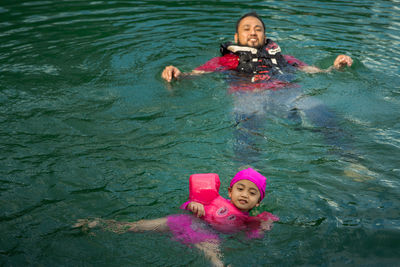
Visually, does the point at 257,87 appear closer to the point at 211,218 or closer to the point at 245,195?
the point at 245,195

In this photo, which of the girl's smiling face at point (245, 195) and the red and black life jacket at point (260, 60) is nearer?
the girl's smiling face at point (245, 195)

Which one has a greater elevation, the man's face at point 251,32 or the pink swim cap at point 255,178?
the man's face at point 251,32

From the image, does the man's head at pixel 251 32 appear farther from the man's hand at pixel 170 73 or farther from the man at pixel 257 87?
the man's hand at pixel 170 73

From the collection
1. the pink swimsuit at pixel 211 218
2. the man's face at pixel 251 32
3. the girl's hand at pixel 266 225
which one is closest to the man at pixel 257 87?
the man's face at pixel 251 32

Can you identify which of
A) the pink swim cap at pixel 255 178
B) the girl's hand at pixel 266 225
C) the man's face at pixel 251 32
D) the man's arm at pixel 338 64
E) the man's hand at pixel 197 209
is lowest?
the girl's hand at pixel 266 225

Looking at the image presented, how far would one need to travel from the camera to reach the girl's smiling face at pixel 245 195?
12.4ft

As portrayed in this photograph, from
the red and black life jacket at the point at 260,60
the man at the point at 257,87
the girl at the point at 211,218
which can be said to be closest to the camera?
the girl at the point at 211,218

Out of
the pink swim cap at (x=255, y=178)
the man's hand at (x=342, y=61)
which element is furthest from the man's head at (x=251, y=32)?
the pink swim cap at (x=255, y=178)

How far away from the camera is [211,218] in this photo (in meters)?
3.76

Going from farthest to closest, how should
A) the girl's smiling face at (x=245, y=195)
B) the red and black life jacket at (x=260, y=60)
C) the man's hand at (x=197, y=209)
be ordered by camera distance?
1. the red and black life jacket at (x=260, y=60)
2. the girl's smiling face at (x=245, y=195)
3. the man's hand at (x=197, y=209)

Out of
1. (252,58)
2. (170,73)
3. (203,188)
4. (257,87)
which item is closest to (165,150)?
(203,188)

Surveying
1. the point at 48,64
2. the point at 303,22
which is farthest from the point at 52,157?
the point at 303,22

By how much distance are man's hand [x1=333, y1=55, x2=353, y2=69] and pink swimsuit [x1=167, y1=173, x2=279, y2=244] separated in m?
3.47

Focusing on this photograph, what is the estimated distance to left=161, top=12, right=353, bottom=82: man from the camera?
633 centimetres
